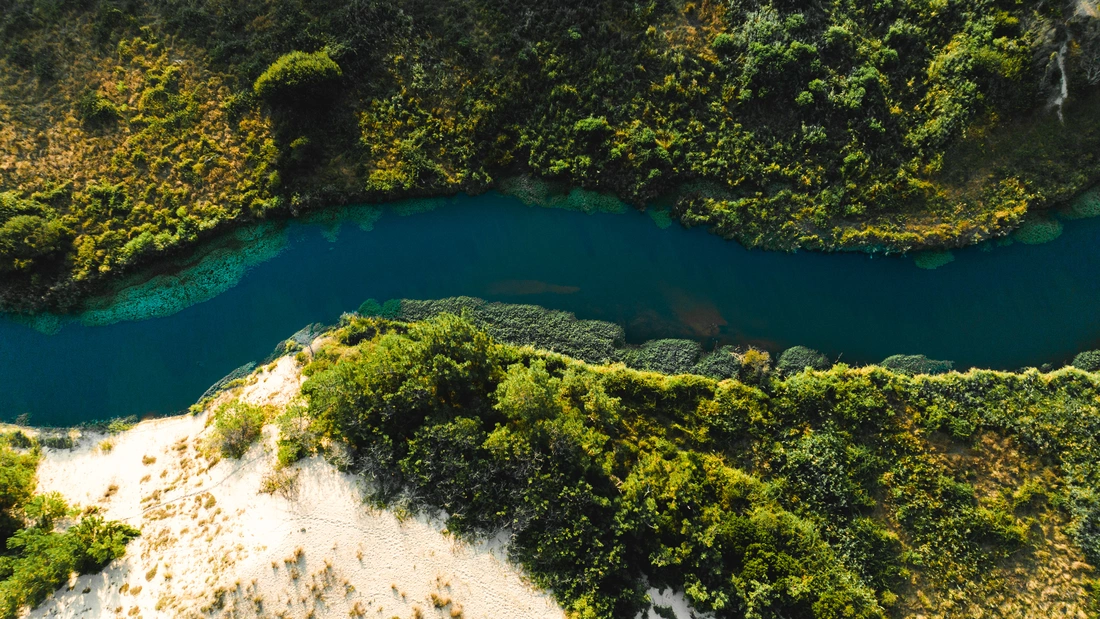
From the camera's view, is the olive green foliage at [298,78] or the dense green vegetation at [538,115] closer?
the dense green vegetation at [538,115]

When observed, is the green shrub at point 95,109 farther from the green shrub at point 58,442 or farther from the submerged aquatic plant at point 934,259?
the submerged aquatic plant at point 934,259

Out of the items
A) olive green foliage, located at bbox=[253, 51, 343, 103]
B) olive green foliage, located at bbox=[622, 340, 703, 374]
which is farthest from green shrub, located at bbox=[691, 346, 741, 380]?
olive green foliage, located at bbox=[253, 51, 343, 103]

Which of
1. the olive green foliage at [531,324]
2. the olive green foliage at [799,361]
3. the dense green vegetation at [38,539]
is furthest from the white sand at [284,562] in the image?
the olive green foliage at [799,361]

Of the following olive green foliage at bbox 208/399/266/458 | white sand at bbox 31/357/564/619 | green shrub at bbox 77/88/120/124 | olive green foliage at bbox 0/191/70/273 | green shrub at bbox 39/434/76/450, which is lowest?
white sand at bbox 31/357/564/619

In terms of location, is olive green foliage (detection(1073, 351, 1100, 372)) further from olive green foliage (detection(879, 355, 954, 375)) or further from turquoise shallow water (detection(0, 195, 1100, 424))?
olive green foliage (detection(879, 355, 954, 375))

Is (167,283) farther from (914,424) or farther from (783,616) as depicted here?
(914,424)

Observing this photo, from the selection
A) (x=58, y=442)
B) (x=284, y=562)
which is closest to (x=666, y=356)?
(x=284, y=562)
